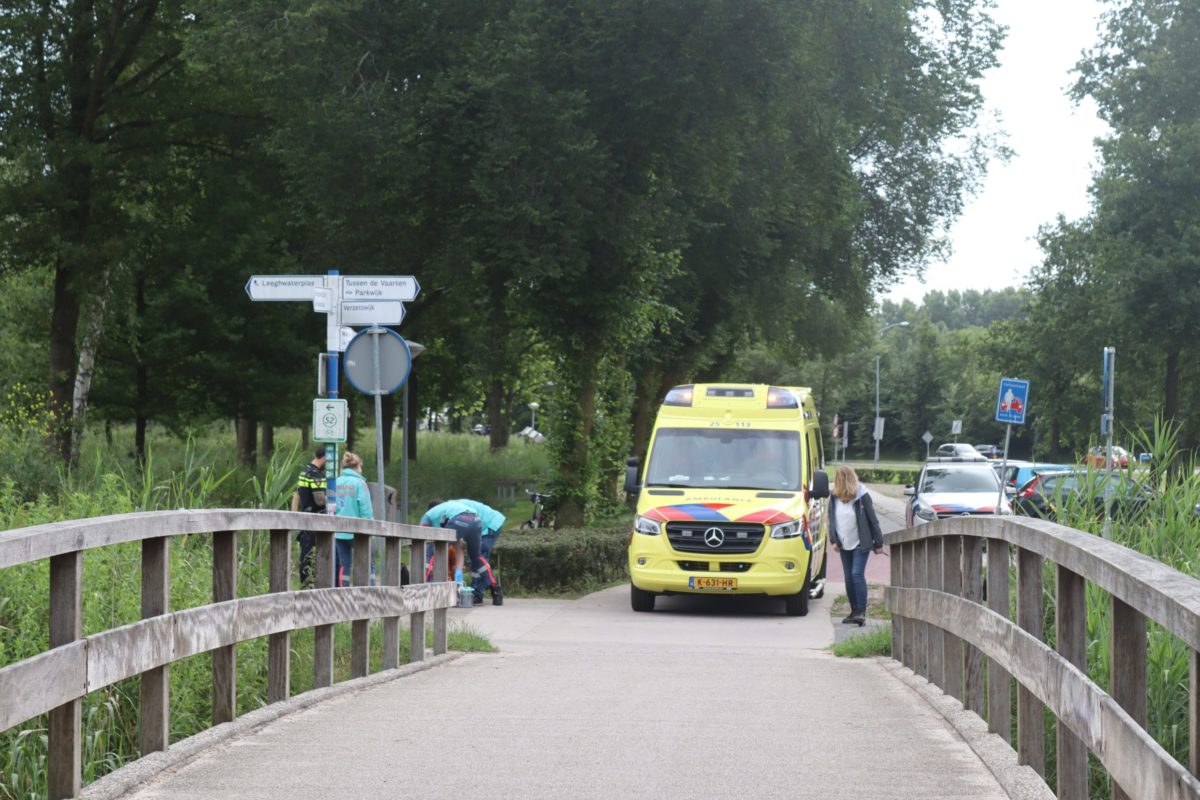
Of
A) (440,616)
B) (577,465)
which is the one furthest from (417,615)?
(577,465)

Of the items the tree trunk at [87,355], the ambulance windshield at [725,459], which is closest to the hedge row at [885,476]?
the tree trunk at [87,355]

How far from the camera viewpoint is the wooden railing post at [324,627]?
7680 mm

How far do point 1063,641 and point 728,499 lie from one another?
13.1 meters

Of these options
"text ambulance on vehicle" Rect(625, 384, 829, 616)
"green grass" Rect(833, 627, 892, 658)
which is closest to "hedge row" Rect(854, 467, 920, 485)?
"text ambulance on vehicle" Rect(625, 384, 829, 616)

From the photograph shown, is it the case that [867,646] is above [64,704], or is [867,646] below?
below

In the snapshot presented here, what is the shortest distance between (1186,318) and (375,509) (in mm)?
31568

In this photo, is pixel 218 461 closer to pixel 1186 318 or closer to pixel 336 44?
pixel 336 44

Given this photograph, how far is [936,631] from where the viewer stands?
28.1 feet

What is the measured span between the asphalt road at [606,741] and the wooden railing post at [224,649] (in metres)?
0.18

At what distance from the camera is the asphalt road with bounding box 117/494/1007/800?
5.16m

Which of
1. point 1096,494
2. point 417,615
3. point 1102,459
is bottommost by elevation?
point 417,615

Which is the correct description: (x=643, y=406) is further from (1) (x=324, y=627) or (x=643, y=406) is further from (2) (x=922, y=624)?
(1) (x=324, y=627)

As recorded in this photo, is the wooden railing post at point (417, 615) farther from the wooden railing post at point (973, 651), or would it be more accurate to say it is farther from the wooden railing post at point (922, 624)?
the wooden railing post at point (973, 651)

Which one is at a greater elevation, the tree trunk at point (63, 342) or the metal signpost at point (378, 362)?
the tree trunk at point (63, 342)
